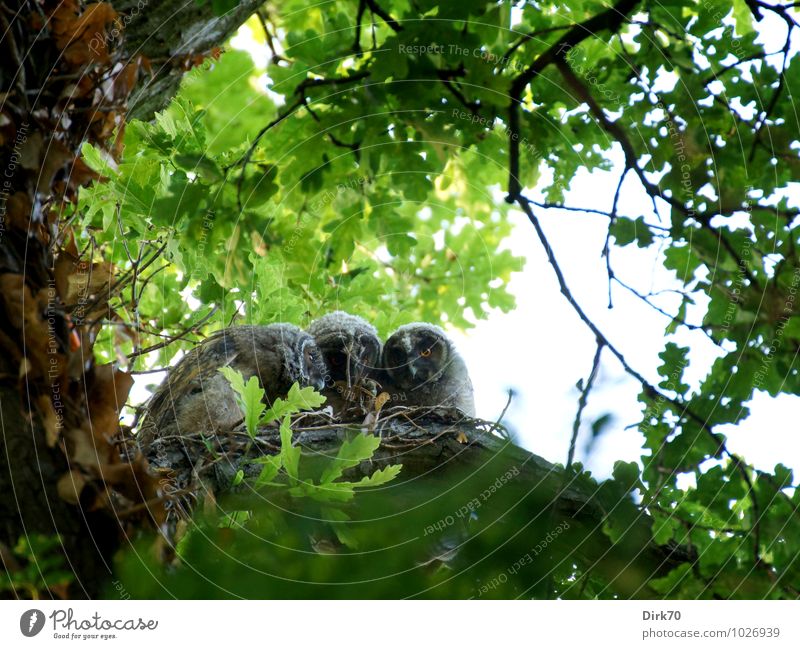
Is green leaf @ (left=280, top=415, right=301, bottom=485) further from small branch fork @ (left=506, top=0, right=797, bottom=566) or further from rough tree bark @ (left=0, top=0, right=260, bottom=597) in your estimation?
small branch fork @ (left=506, top=0, right=797, bottom=566)

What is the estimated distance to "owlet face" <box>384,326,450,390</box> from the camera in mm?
1832

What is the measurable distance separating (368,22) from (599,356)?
30.0 inches

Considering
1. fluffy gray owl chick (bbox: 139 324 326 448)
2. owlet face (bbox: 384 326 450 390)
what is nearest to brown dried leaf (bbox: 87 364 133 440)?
fluffy gray owl chick (bbox: 139 324 326 448)

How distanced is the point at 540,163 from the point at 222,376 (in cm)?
86

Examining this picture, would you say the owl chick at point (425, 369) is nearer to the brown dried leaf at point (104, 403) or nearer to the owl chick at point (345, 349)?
the owl chick at point (345, 349)

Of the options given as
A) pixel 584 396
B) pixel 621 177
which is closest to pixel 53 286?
pixel 584 396

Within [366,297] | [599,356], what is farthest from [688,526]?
[366,297]

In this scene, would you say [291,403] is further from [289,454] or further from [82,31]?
[82,31]

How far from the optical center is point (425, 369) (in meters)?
1.97

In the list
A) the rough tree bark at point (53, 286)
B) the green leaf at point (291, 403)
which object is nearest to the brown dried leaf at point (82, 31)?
the rough tree bark at point (53, 286)
